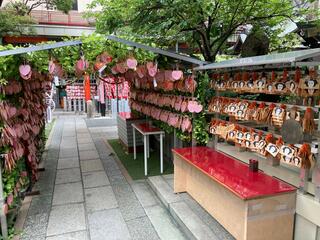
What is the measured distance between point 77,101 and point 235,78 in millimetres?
14622

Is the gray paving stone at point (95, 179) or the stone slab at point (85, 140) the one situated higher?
the stone slab at point (85, 140)

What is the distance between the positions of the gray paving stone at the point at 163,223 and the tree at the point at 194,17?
11.3 ft

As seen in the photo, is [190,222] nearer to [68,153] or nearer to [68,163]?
[68,163]

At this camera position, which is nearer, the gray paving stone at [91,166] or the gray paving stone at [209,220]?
the gray paving stone at [209,220]

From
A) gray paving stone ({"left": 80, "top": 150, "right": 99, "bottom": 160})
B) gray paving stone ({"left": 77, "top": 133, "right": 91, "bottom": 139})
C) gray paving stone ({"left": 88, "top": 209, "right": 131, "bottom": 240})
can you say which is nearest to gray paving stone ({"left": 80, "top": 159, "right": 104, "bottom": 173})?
gray paving stone ({"left": 80, "top": 150, "right": 99, "bottom": 160})

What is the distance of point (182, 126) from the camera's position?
198 inches

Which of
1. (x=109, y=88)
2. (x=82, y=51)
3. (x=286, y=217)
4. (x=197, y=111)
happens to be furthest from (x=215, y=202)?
(x=109, y=88)

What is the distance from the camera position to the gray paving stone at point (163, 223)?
3756 mm

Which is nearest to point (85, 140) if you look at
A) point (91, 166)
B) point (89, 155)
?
point (89, 155)

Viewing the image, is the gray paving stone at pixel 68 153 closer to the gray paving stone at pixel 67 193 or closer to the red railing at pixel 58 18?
the gray paving stone at pixel 67 193

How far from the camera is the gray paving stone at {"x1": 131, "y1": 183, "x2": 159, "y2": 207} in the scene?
15.6 ft

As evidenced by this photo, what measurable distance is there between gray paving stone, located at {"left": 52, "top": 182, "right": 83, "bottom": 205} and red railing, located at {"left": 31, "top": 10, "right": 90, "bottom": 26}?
1243 centimetres

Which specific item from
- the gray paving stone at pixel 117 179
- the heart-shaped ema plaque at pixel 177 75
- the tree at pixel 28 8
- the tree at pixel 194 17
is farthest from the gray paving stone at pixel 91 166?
the tree at pixel 28 8

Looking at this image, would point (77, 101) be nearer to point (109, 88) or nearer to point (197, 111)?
point (109, 88)
